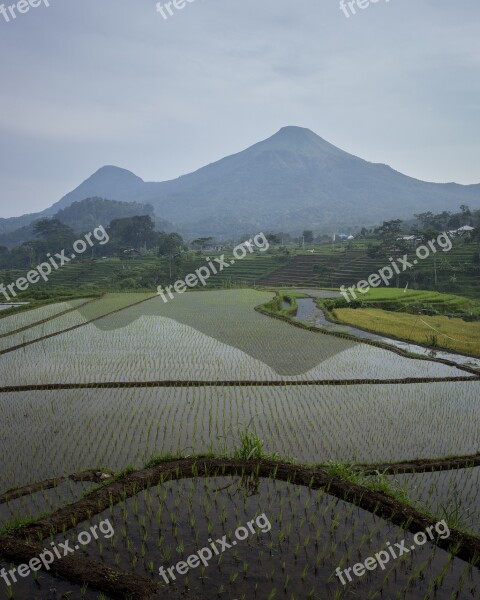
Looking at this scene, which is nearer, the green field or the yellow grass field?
the green field

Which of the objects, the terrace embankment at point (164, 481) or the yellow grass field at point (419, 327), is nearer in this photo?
the terrace embankment at point (164, 481)

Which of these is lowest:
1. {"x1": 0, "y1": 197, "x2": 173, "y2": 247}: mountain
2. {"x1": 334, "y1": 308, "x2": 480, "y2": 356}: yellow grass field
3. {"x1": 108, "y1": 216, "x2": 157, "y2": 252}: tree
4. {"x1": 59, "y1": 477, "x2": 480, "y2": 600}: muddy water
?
{"x1": 334, "y1": 308, "x2": 480, "y2": 356}: yellow grass field

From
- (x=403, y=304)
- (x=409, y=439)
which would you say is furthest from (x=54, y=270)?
(x=409, y=439)

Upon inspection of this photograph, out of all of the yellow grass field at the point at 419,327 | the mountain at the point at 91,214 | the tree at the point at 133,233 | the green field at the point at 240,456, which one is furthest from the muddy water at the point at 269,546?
the mountain at the point at 91,214

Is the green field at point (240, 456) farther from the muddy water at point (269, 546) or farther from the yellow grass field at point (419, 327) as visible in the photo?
the yellow grass field at point (419, 327)

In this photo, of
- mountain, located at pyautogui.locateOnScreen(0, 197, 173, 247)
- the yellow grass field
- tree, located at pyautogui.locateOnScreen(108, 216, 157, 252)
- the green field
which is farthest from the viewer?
mountain, located at pyautogui.locateOnScreen(0, 197, 173, 247)

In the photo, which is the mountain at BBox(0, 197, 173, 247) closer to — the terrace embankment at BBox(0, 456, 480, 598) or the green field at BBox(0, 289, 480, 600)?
the green field at BBox(0, 289, 480, 600)

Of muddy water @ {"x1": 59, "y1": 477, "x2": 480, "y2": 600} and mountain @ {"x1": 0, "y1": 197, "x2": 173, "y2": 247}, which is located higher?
mountain @ {"x1": 0, "y1": 197, "x2": 173, "y2": 247}

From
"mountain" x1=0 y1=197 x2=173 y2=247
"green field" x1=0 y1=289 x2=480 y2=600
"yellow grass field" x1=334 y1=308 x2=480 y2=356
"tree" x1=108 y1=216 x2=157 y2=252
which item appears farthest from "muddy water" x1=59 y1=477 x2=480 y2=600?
"mountain" x1=0 y1=197 x2=173 y2=247
